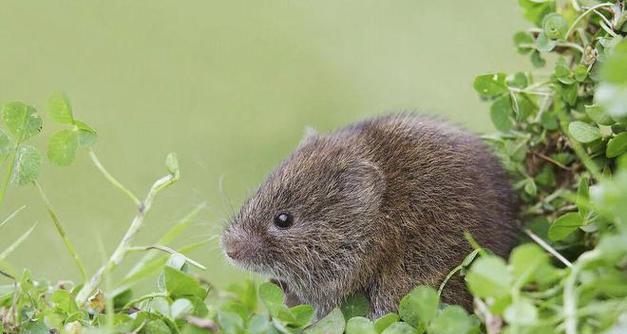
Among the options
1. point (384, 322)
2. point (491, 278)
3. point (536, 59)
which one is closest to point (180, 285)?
point (384, 322)

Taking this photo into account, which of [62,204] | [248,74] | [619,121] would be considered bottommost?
[62,204]

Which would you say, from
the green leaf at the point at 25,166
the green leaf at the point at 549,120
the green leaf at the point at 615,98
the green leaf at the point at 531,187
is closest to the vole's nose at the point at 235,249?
the green leaf at the point at 25,166

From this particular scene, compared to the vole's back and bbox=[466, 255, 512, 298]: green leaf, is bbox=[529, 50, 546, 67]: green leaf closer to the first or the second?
the vole's back

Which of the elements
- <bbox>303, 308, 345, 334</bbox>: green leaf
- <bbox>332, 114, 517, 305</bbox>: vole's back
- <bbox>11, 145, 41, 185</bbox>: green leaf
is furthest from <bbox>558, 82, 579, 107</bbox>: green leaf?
<bbox>11, 145, 41, 185</bbox>: green leaf

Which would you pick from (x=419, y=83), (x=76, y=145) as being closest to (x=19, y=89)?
(x=419, y=83)

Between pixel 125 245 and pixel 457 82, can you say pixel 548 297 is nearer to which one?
pixel 125 245

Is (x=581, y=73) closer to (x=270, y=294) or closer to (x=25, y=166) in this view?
(x=270, y=294)

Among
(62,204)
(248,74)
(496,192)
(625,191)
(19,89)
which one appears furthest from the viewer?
(248,74)
